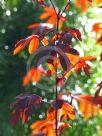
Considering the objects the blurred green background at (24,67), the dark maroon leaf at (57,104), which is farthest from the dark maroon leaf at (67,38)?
the blurred green background at (24,67)

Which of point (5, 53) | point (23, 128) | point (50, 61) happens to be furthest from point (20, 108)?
point (23, 128)

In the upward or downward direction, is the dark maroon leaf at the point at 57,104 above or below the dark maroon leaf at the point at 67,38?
below

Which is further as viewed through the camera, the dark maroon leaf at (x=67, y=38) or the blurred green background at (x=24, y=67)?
the blurred green background at (x=24, y=67)

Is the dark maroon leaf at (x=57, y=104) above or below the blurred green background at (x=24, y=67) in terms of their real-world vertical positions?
below

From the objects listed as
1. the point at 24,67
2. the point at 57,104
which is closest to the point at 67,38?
the point at 57,104

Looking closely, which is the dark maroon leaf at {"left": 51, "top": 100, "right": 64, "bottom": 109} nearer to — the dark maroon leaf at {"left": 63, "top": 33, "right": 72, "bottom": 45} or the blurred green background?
the dark maroon leaf at {"left": 63, "top": 33, "right": 72, "bottom": 45}

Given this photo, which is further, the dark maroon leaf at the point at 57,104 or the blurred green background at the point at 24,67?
the blurred green background at the point at 24,67

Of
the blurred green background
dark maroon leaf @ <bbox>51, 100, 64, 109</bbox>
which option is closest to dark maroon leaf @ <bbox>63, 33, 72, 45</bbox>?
dark maroon leaf @ <bbox>51, 100, 64, 109</bbox>

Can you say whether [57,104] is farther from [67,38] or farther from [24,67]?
[24,67]

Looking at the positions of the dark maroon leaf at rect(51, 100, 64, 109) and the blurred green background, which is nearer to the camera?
the dark maroon leaf at rect(51, 100, 64, 109)

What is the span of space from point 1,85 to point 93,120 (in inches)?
34.9

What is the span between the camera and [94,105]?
38.1 inches

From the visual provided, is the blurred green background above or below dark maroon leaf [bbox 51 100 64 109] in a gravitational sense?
above

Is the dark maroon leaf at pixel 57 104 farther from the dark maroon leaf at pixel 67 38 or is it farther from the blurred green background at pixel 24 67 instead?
the blurred green background at pixel 24 67
